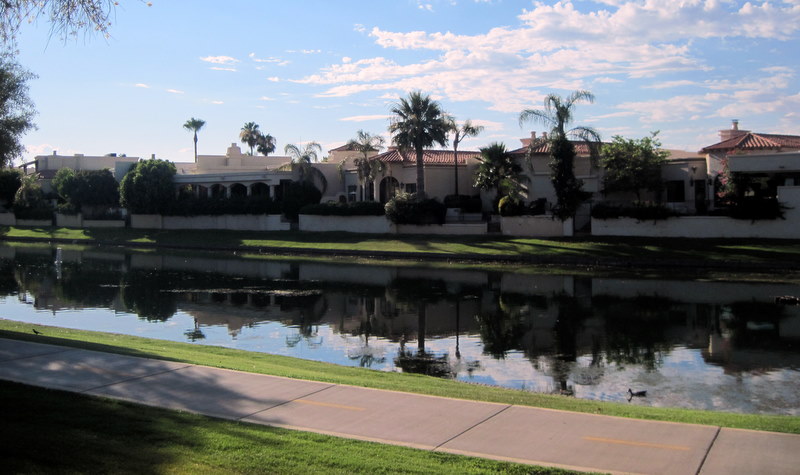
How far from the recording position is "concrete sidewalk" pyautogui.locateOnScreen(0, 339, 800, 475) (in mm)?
7414

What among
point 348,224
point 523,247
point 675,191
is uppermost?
point 675,191

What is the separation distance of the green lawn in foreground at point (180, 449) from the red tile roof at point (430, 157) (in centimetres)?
4956

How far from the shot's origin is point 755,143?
49188 mm

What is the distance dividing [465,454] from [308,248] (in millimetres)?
43029

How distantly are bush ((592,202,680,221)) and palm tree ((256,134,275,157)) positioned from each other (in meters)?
65.4

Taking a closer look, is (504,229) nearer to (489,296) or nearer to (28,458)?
(489,296)

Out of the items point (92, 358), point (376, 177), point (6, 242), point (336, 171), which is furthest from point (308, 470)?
point (6, 242)

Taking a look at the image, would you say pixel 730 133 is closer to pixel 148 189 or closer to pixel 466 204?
pixel 466 204

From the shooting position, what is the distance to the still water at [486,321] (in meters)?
14.6

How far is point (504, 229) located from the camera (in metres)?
49.2

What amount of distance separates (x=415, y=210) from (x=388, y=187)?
1016 centimetres

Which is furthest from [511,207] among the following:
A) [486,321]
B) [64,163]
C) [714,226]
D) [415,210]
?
[64,163]

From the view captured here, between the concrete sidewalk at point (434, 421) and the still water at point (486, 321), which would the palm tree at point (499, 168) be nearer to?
the still water at point (486, 321)

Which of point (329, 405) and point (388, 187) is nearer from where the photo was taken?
point (329, 405)
